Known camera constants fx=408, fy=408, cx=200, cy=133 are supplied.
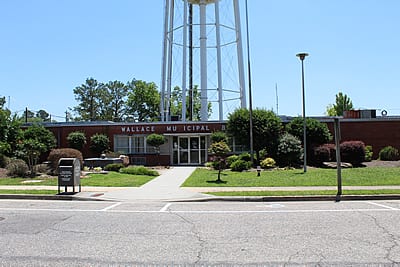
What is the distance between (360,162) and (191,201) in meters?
18.4

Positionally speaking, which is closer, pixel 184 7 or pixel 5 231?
pixel 5 231

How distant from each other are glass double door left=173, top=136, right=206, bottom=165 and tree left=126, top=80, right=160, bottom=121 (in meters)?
42.0

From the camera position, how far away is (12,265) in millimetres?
5766

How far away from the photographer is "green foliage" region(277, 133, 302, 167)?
27703 mm

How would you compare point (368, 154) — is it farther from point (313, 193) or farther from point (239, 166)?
point (313, 193)

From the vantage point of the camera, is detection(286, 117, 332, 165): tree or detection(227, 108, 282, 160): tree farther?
detection(286, 117, 332, 165): tree

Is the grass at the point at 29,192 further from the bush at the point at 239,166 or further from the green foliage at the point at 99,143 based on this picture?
the green foliage at the point at 99,143

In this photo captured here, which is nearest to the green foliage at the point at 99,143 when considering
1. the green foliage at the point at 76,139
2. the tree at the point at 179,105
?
the green foliage at the point at 76,139

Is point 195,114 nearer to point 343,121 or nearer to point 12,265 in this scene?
point 343,121

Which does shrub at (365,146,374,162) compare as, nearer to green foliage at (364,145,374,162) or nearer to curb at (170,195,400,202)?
green foliage at (364,145,374,162)

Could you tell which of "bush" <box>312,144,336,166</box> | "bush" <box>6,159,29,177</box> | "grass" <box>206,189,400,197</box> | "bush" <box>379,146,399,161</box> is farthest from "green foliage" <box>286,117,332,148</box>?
"bush" <box>6,159,29,177</box>

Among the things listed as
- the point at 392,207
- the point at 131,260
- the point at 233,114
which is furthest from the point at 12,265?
the point at 233,114

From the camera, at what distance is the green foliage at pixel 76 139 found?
109 ft

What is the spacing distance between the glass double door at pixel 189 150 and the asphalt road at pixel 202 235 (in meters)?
21.7
